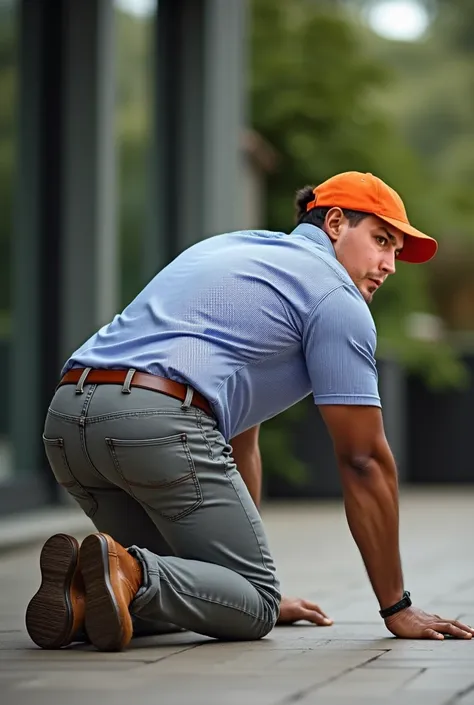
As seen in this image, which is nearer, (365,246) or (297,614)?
(365,246)

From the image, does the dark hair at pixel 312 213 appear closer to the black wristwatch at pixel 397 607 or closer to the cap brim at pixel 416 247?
the cap brim at pixel 416 247

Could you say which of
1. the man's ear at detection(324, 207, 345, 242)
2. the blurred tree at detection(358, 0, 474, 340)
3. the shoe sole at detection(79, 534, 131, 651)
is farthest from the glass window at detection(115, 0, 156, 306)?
the blurred tree at detection(358, 0, 474, 340)

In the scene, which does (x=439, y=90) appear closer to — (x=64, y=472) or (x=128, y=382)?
A: (x=64, y=472)

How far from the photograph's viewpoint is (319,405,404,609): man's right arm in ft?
Answer: 13.7

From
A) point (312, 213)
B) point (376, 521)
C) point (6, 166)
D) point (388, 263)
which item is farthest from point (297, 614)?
point (6, 166)

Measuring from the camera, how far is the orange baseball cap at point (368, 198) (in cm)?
442

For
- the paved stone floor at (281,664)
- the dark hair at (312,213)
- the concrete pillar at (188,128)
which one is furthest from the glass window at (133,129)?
the dark hair at (312,213)

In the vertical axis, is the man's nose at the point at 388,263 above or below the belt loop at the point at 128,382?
above

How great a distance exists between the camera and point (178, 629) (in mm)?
4562

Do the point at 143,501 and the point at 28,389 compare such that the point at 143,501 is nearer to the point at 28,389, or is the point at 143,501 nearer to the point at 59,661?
the point at 59,661

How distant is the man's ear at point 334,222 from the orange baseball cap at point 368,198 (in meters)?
0.02

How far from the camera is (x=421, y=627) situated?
166 inches

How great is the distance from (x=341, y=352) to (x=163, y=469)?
1.93 ft

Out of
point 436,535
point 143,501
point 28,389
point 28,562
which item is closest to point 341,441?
point 143,501
